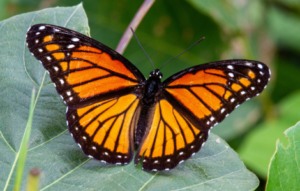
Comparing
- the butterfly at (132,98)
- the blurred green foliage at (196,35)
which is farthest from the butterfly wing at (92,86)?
the blurred green foliage at (196,35)

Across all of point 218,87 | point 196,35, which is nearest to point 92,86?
point 218,87

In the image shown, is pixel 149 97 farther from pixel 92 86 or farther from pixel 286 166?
pixel 286 166

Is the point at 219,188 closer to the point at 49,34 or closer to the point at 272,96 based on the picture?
the point at 49,34

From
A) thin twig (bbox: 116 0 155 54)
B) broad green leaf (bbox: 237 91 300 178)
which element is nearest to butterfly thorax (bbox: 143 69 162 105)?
thin twig (bbox: 116 0 155 54)

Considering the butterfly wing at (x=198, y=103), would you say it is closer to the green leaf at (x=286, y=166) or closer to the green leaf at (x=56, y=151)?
the green leaf at (x=56, y=151)

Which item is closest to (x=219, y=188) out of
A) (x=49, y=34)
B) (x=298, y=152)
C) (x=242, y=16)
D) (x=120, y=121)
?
(x=298, y=152)

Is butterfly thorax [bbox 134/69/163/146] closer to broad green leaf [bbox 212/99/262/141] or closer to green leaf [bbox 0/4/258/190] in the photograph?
green leaf [bbox 0/4/258/190]
